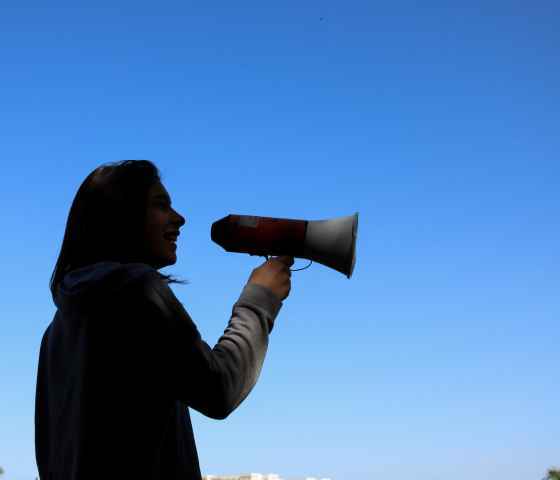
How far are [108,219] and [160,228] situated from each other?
16 cm

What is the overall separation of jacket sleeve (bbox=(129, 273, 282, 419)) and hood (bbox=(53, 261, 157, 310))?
0.17ft

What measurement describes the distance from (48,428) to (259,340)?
0.63 metres

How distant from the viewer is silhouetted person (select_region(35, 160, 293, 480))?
194 centimetres

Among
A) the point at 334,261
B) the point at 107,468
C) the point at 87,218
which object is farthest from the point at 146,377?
the point at 334,261

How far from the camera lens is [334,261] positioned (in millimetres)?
2518

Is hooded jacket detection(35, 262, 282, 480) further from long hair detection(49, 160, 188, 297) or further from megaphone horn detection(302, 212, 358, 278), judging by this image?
megaphone horn detection(302, 212, 358, 278)

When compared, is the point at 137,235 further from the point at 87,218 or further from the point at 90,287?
the point at 90,287

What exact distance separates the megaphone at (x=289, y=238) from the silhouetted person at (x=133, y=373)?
0.25 meters

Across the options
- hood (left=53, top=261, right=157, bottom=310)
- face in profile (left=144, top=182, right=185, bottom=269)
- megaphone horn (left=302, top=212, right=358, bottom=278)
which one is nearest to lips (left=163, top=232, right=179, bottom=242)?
face in profile (left=144, top=182, right=185, bottom=269)

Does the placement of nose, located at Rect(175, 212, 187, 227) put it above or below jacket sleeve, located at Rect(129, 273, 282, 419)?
above

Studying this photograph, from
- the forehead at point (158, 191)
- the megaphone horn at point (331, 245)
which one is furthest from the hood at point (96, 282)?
the megaphone horn at point (331, 245)

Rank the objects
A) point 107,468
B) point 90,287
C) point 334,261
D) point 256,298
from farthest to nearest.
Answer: point 334,261 → point 256,298 → point 90,287 → point 107,468

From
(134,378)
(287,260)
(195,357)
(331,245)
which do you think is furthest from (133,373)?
(331,245)

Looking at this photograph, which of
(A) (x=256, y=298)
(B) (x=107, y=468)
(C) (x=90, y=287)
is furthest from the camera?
(A) (x=256, y=298)
